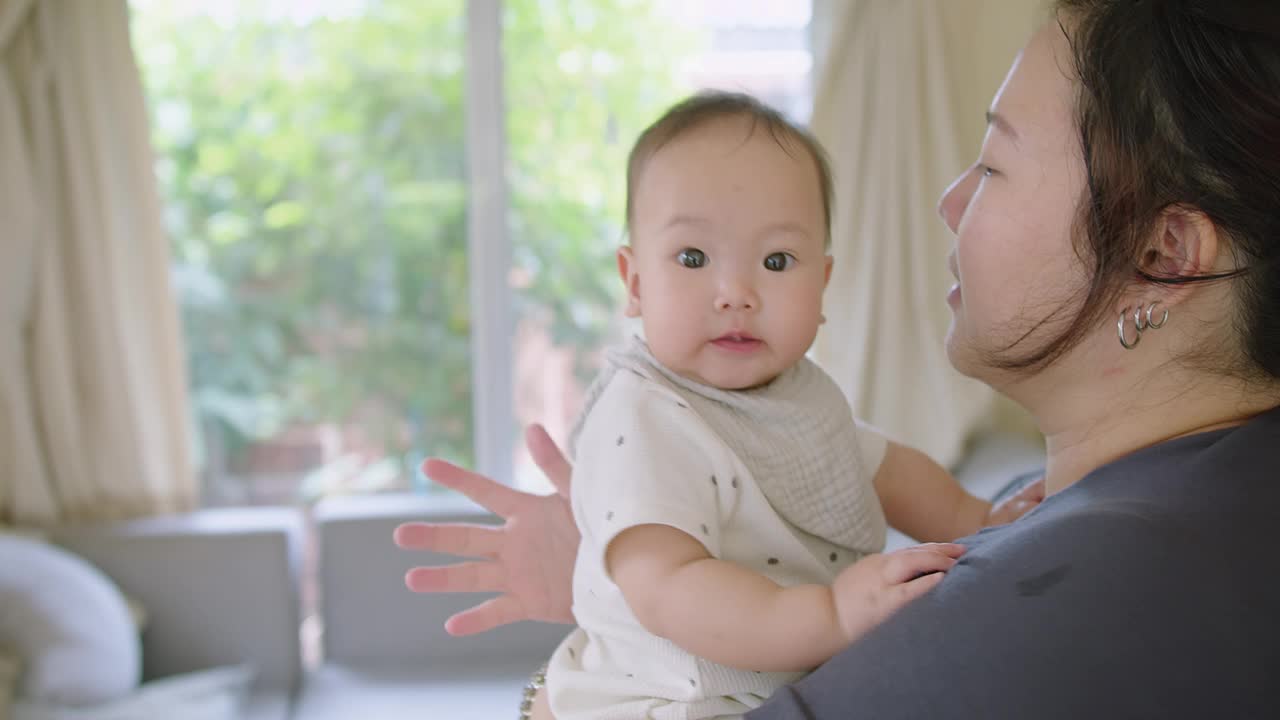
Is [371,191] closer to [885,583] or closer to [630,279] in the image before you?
[630,279]

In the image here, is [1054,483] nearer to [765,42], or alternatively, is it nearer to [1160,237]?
[1160,237]

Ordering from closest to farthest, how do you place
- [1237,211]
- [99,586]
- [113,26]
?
[1237,211] < [99,586] < [113,26]

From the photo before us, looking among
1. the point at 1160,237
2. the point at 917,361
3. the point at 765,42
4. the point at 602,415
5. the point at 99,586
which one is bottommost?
the point at 99,586

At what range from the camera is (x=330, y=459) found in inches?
135

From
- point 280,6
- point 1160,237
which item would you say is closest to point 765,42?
point 280,6

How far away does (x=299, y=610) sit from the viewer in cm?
303

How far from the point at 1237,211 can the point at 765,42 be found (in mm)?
2693

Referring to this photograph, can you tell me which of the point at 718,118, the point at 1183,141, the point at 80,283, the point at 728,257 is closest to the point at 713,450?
the point at 728,257

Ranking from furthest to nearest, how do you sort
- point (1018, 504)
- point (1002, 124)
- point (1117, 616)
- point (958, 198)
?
point (1018, 504)
point (958, 198)
point (1002, 124)
point (1117, 616)

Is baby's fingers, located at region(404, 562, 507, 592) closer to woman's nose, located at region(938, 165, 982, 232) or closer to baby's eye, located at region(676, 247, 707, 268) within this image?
baby's eye, located at region(676, 247, 707, 268)

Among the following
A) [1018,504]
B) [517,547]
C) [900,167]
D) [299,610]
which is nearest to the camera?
[1018,504]

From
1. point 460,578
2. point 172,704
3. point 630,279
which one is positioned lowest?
point 172,704

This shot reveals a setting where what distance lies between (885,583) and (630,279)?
42 centimetres

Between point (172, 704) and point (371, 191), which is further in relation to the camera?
point (371, 191)
